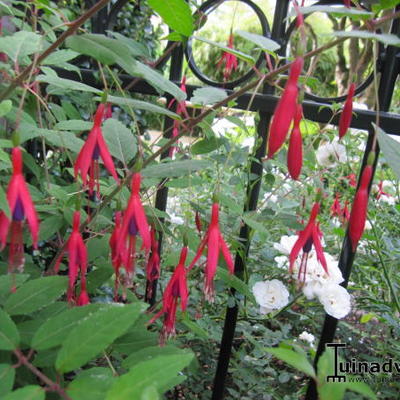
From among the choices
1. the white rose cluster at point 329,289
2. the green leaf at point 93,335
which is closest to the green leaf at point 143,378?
the green leaf at point 93,335

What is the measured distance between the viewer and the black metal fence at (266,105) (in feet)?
2.56

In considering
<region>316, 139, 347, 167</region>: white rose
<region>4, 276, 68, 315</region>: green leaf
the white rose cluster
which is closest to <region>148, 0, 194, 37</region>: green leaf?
<region>4, 276, 68, 315</region>: green leaf

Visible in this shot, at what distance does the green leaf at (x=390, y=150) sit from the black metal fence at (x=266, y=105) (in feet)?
1.01

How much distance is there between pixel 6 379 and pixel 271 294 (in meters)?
0.57

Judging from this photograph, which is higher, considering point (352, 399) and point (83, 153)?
point (83, 153)

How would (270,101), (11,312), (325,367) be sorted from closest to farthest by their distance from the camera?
(325,367), (11,312), (270,101)

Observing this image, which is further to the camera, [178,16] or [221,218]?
[221,218]

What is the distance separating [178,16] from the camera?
0.46 meters

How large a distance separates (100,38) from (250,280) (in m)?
0.61

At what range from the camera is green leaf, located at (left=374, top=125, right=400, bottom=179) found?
41cm

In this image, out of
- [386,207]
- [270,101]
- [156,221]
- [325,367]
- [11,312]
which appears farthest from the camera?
[386,207]

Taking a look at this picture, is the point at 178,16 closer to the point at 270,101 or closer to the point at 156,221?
the point at 156,221

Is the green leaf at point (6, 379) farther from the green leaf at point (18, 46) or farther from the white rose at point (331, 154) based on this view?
the white rose at point (331, 154)

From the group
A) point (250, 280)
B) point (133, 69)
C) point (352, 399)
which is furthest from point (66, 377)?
point (133, 69)
